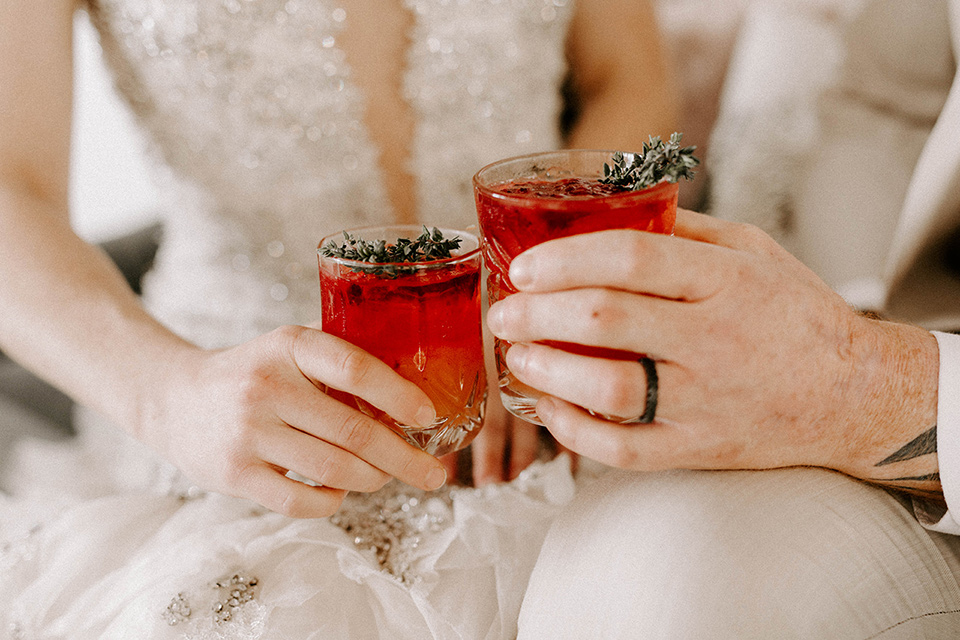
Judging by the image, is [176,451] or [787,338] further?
[176,451]

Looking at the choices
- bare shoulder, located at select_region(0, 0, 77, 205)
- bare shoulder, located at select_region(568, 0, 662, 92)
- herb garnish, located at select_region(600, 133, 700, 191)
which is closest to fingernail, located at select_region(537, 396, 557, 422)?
herb garnish, located at select_region(600, 133, 700, 191)

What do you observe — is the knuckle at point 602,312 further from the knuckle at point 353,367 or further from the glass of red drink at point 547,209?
the knuckle at point 353,367

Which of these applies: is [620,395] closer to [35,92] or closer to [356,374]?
[356,374]

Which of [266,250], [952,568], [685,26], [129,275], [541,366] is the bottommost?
[129,275]

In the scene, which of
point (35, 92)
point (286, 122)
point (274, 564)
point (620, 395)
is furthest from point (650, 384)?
point (35, 92)

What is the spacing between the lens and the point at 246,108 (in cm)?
114

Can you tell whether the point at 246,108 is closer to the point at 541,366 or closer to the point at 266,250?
the point at 266,250

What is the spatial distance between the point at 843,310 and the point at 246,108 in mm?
937

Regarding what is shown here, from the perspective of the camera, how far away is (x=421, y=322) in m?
0.67

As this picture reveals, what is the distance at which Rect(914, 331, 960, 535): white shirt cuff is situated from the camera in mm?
676

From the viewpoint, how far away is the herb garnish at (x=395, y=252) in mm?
641

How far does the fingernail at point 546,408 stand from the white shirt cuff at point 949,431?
38 cm

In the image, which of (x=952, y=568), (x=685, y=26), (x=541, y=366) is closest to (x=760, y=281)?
(x=541, y=366)

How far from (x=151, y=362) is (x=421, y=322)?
15.0 inches
